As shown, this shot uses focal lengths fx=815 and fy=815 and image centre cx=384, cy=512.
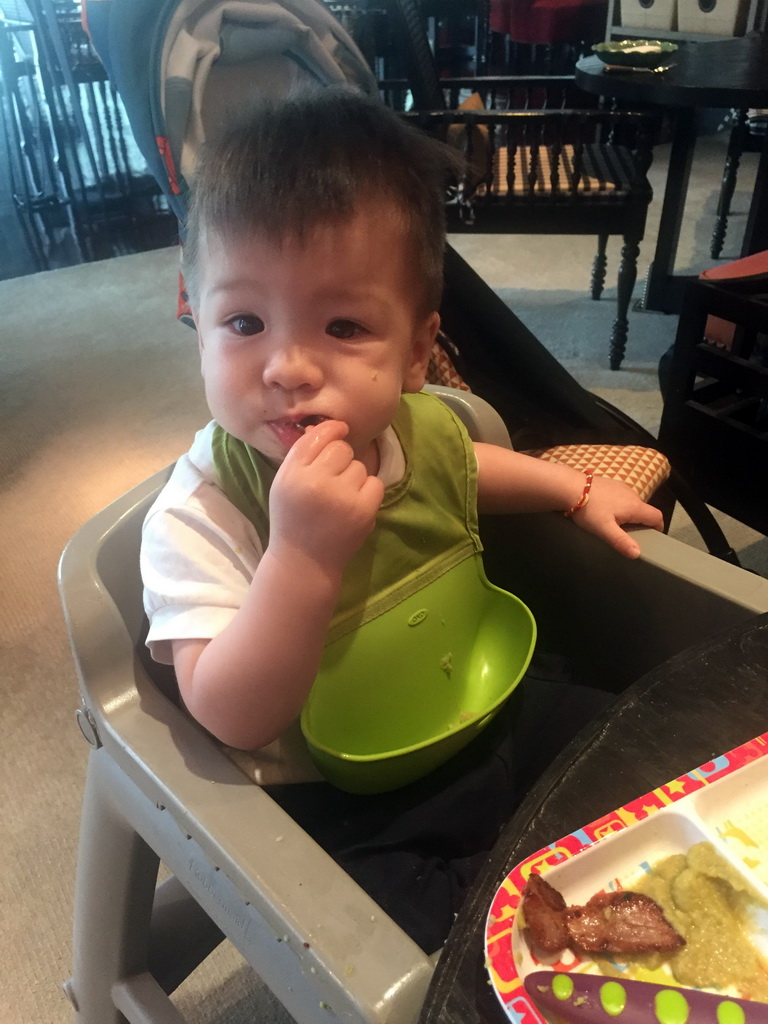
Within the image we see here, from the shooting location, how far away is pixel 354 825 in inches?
27.1

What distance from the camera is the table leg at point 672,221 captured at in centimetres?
250

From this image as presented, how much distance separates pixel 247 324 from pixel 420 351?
178 millimetres

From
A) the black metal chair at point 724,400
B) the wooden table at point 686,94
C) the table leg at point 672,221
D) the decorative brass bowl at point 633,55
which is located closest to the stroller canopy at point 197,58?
the black metal chair at point 724,400

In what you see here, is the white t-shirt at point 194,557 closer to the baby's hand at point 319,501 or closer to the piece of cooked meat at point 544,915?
the baby's hand at point 319,501

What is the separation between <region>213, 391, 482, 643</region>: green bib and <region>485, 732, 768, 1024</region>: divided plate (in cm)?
31

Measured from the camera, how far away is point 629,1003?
349 mm

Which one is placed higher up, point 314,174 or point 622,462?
point 314,174

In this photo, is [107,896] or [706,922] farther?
[107,896]

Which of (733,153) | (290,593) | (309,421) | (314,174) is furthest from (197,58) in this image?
(733,153)

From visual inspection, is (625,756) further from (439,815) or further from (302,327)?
(302,327)

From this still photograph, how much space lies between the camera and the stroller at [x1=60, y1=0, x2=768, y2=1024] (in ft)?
1.54

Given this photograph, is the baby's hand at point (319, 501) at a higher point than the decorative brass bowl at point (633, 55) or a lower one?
lower

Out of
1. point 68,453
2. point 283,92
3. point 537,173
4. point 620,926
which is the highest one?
point 283,92

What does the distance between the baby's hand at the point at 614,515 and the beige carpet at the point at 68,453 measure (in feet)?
2.35
